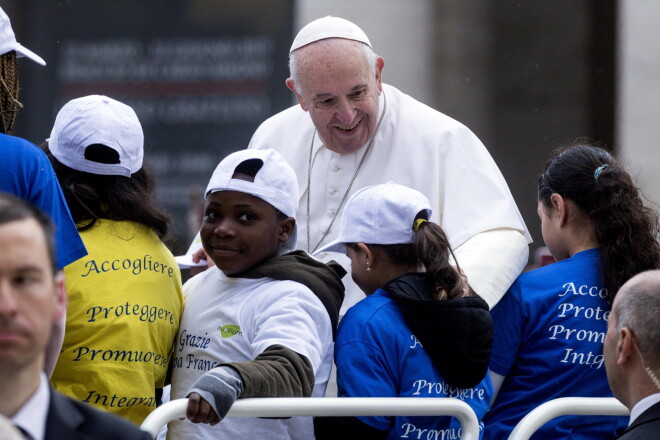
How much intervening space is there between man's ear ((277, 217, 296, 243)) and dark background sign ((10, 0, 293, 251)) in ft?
19.7

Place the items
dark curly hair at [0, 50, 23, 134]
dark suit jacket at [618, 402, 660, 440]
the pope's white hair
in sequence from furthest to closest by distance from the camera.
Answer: the pope's white hair < dark curly hair at [0, 50, 23, 134] < dark suit jacket at [618, 402, 660, 440]

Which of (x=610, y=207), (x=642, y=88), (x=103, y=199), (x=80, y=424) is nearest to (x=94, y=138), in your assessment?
(x=103, y=199)

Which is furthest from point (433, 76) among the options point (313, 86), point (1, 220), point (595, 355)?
point (1, 220)

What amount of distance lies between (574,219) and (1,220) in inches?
85.2

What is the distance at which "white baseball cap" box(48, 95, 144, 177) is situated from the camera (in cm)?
319

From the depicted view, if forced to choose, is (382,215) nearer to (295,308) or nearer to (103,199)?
(295,308)

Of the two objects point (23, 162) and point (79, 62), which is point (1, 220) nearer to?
point (23, 162)

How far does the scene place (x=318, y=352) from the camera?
2.96 metres

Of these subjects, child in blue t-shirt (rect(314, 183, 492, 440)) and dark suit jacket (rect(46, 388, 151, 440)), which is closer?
dark suit jacket (rect(46, 388, 151, 440))

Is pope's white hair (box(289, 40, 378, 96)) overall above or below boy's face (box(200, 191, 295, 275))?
above

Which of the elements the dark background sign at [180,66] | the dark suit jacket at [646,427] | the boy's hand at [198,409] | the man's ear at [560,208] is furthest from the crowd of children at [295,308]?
the dark background sign at [180,66]

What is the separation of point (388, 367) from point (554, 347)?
1.95 feet

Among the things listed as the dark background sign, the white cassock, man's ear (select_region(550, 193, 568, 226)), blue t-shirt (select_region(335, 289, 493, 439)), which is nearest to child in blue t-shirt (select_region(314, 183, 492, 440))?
blue t-shirt (select_region(335, 289, 493, 439))

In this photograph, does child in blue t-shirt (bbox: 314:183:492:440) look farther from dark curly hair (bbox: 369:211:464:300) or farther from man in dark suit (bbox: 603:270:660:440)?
man in dark suit (bbox: 603:270:660:440)
